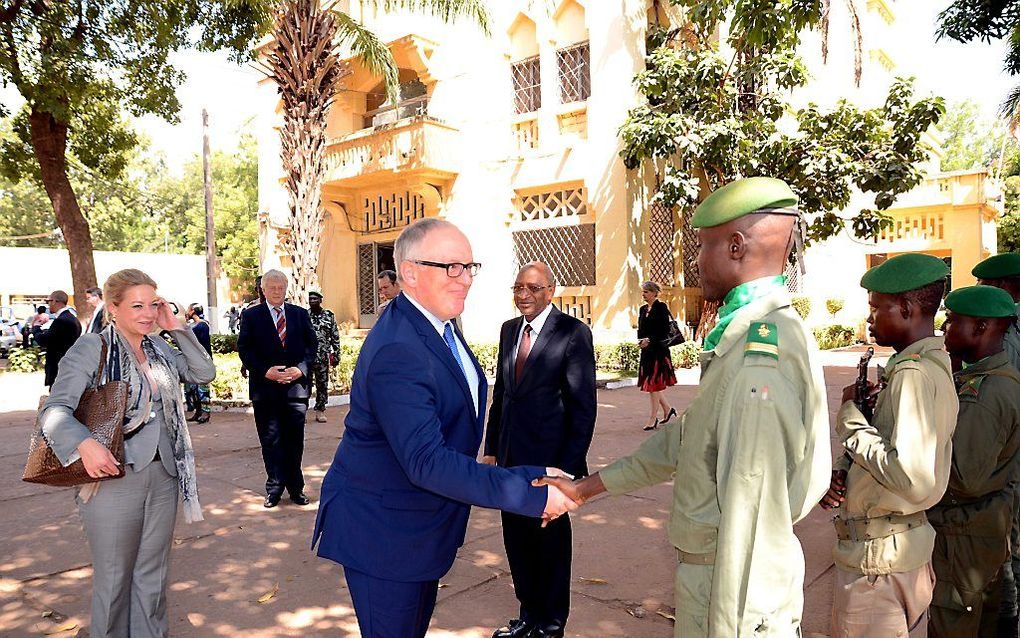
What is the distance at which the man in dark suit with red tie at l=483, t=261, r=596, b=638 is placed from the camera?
150 inches

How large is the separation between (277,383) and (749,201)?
5455mm

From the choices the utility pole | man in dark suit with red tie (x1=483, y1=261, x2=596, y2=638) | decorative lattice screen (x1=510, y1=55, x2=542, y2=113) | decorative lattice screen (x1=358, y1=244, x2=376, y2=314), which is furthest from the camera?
the utility pole

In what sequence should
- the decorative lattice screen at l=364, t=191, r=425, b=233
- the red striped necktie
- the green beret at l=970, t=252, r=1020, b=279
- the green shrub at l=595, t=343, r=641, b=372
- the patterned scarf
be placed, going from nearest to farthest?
1. the patterned scarf
2. the green beret at l=970, t=252, r=1020, b=279
3. the red striped necktie
4. the green shrub at l=595, t=343, r=641, b=372
5. the decorative lattice screen at l=364, t=191, r=425, b=233

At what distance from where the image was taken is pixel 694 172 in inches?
665

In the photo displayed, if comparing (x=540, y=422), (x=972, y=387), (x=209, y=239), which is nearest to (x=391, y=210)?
(x=209, y=239)

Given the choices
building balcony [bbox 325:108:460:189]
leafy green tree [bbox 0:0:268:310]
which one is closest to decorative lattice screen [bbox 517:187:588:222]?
building balcony [bbox 325:108:460:189]

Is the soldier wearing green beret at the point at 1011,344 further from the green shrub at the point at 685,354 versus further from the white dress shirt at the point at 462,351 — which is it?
the green shrub at the point at 685,354

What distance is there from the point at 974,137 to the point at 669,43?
4056 centimetres

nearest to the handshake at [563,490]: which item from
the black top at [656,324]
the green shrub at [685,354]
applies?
the black top at [656,324]

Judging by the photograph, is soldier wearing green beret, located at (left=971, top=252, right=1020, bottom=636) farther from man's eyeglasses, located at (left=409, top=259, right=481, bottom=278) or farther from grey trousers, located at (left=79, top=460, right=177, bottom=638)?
grey trousers, located at (left=79, top=460, right=177, bottom=638)

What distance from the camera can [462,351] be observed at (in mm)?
2639

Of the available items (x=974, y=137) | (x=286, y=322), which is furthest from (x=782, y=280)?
(x=974, y=137)

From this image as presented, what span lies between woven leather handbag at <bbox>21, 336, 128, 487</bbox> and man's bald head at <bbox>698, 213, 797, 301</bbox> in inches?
109

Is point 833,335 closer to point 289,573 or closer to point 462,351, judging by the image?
point 289,573
